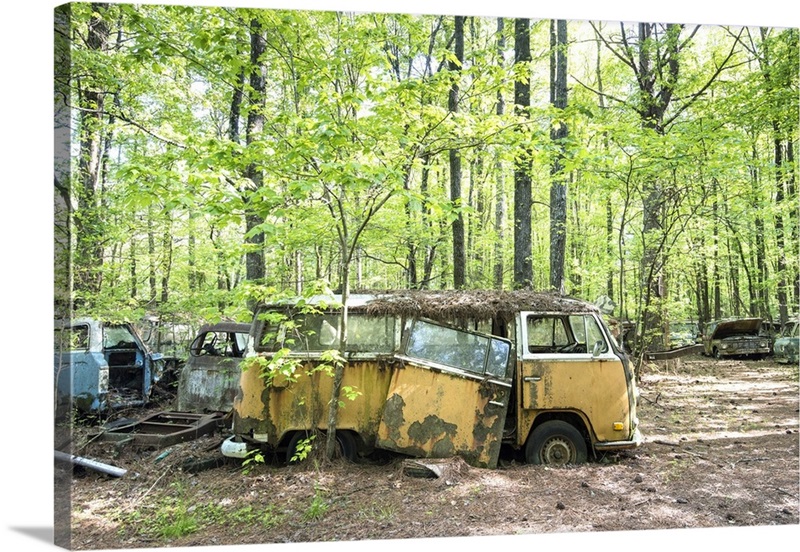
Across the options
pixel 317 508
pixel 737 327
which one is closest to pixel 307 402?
pixel 317 508

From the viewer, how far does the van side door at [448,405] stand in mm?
4633

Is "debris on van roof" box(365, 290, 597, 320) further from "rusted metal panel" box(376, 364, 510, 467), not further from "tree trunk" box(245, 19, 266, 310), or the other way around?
"tree trunk" box(245, 19, 266, 310)

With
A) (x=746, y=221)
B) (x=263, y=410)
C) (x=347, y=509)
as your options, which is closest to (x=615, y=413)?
(x=347, y=509)

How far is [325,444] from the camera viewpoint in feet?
15.6

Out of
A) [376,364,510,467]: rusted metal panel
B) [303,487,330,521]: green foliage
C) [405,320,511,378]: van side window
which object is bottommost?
[303,487,330,521]: green foliage

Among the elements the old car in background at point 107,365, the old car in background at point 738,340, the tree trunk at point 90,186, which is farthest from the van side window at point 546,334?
the old car in background at point 738,340

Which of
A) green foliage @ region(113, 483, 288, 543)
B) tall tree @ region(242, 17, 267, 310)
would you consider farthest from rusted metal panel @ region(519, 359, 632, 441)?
tall tree @ region(242, 17, 267, 310)

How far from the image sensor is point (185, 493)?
4.45 m

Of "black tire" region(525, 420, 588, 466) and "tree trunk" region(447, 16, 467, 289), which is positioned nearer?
"black tire" region(525, 420, 588, 466)

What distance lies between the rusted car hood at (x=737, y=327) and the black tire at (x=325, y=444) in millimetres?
12295

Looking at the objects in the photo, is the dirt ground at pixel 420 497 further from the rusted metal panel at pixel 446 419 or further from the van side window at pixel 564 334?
the van side window at pixel 564 334

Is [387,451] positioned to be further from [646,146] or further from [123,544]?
[646,146]

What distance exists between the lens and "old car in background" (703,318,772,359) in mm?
12672

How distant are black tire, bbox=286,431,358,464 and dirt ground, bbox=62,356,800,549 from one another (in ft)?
0.57
